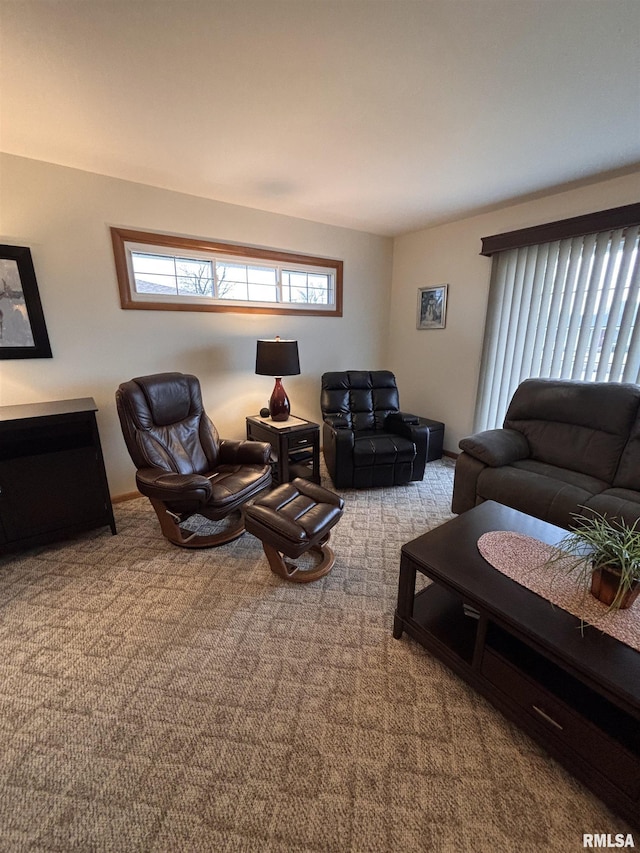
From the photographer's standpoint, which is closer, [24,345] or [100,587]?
[100,587]

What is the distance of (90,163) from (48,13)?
4.06 feet

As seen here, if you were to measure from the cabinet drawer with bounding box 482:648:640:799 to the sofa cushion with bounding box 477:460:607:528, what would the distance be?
3.74 ft

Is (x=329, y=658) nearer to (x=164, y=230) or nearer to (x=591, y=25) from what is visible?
(x=591, y=25)

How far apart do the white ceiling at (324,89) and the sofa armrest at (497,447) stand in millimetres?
1890

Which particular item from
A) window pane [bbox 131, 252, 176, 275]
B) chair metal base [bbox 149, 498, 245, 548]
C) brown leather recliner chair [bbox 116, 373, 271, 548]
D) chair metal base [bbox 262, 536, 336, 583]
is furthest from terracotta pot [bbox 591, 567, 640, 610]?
window pane [bbox 131, 252, 176, 275]

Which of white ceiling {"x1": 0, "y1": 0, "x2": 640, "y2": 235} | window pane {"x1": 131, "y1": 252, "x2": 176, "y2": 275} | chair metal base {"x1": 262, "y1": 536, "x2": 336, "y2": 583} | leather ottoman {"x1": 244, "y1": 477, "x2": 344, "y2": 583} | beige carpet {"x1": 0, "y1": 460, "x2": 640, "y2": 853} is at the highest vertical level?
white ceiling {"x1": 0, "y1": 0, "x2": 640, "y2": 235}

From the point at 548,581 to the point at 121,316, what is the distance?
320 cm

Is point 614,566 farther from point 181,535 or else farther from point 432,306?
point 432,306

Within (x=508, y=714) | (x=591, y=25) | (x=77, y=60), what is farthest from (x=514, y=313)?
(x=77, y=60)

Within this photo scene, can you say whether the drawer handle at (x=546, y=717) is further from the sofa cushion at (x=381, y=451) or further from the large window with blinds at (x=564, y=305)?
the large window with blinds at (x=564, y=305)

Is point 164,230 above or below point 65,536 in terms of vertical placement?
above

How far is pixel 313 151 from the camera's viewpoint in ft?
7.02

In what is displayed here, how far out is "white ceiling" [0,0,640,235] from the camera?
1232 millimetres

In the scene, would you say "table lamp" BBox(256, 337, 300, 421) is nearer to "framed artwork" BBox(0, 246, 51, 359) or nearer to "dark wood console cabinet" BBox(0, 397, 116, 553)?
"dark wood console cabinet" BBox(0, 397, 116, 553)
